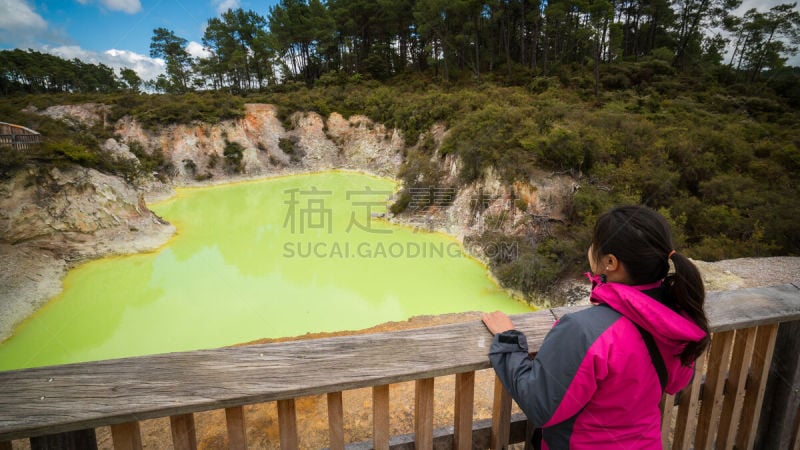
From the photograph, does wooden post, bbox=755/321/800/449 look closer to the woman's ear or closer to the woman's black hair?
the woman's black hair

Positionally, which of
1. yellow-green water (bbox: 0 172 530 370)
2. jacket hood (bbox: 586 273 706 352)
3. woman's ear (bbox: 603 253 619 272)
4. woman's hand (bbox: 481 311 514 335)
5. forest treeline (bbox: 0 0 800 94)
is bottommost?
yellow-green water (bbox: 0 172 530 370)

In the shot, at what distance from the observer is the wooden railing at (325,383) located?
961mm

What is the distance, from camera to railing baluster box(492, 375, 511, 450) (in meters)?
1.34

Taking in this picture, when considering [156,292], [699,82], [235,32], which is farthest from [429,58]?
[156,292]

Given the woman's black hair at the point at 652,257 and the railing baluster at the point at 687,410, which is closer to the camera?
the woman's black hair at the point at 652,257

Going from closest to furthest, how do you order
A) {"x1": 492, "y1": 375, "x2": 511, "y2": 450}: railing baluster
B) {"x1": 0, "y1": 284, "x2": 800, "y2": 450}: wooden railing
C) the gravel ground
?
{"x1": 0, "y1": 284, "x2": 800, "y2": 450}: wooden railing < {"x1": 492, "y1": 375, "x2": 511, "y2": 450}: railing baluster < the gravel ground

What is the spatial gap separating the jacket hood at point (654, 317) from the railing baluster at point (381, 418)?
0.74m

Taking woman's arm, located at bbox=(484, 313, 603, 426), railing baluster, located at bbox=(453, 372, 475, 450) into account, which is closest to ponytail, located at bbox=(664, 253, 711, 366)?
woman's arm, located at bbox=(484, 313, 603, 426)

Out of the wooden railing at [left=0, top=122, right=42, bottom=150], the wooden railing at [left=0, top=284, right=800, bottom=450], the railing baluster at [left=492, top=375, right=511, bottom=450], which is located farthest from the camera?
the wooden railing at [left=0, top=122, right=42, bottom=150]

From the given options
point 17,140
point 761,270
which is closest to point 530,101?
point 761,270

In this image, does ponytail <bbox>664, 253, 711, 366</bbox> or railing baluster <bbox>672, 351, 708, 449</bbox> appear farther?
railing baluster <bbox>672, 351, 708, 449</bbox>

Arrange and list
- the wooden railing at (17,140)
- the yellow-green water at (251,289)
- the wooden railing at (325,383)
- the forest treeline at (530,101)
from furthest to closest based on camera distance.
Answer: the wooden railing at (17,140) < the forest treeline at (530,101) < the yellow-green water at (251,289) < the wooden railing at (325,383)

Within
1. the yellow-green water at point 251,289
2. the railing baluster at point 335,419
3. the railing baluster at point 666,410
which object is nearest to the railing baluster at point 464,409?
the railing baluster at point 335,419

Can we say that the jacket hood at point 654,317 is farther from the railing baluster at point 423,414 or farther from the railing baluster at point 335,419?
the railing baluster at point 335,419
